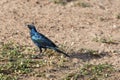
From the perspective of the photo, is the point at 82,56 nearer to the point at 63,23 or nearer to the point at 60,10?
the point at 63,23

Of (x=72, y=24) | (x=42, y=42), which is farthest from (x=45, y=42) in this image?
(x=72, y=24)

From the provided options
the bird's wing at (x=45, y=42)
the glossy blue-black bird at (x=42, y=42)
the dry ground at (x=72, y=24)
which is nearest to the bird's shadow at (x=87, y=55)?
the dry ground at (x=72, y=24)

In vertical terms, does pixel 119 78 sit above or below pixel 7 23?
below

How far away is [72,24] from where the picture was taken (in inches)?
454

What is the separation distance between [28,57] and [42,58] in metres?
0.28

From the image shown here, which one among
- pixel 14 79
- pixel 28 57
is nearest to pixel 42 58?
pixel 28 57

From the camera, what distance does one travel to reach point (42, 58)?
948cm

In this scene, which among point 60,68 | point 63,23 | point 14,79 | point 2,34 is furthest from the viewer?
point 63,23

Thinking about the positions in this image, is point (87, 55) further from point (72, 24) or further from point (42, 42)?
point (72, 24)

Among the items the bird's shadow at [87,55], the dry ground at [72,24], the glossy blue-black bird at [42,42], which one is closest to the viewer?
the glossy blue-black bird at [42,42]

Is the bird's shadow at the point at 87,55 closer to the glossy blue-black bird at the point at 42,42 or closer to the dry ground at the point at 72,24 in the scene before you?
the dry ground at the point at 72,24

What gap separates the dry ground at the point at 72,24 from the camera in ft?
33.1

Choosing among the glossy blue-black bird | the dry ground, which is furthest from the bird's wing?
the dry ground

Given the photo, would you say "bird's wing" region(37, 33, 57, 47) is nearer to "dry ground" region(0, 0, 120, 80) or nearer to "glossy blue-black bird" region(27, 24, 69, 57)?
"glossy blue-black bird" region(27, 24, 69, 57)
